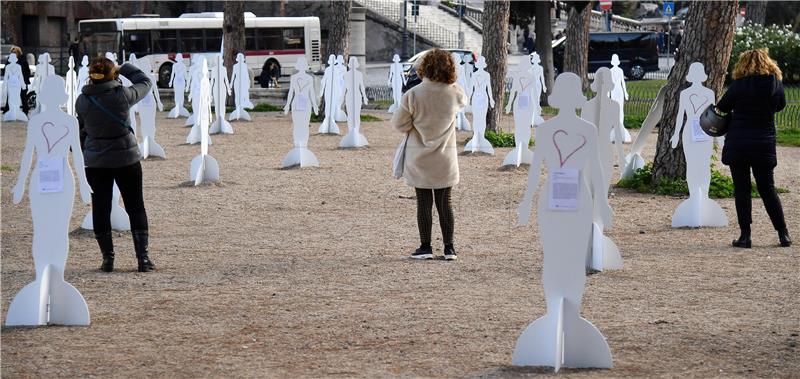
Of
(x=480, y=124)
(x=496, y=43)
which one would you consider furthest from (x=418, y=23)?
(x=480, y=124)

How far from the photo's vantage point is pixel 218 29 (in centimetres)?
4875

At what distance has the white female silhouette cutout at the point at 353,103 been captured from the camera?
2072 centimetres

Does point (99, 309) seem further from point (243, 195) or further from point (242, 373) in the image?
point (243, 195)

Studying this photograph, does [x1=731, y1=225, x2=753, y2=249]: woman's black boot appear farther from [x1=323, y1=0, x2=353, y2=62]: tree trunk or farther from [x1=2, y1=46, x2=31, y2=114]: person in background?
[x1=2, y1=46, x2=31, y2=114]: person in background

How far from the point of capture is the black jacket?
1080 centimetres

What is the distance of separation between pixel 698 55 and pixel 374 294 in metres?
7.11

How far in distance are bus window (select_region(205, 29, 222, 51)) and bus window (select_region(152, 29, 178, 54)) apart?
139 cm

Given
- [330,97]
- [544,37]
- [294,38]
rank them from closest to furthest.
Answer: [330,97]
[544,37]
[294,38]

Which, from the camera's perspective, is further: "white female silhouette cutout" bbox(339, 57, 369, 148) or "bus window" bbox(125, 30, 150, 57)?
"bus window" bbox(125, 30, 150, 57)

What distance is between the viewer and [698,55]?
48.3 ft

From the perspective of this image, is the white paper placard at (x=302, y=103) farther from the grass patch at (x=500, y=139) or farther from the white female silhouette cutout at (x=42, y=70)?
the grass patch at (x=500, y=139)

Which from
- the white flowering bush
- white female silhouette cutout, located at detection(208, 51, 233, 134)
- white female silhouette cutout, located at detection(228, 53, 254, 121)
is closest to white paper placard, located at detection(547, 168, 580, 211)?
white female silhouette cutout, located at detection(208, 51, 233, 134)

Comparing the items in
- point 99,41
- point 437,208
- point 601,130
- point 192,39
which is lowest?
point 437,208

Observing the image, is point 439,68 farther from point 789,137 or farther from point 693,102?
point 789,137
